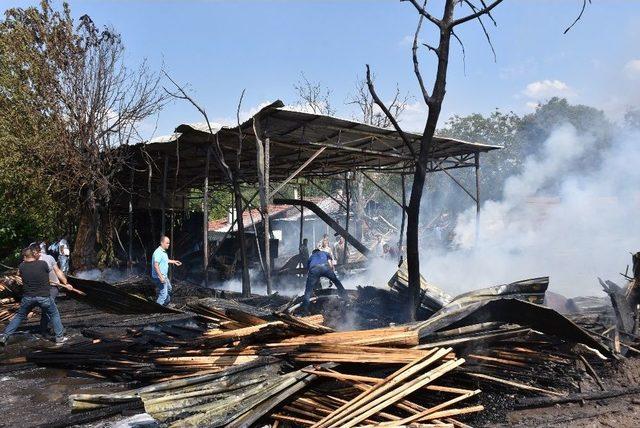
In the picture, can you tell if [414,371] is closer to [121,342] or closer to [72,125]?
[121,342]

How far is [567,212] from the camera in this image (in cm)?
1900

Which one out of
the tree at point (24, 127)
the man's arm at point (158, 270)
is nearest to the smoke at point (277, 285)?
A: the man's arm at point (158, 270)

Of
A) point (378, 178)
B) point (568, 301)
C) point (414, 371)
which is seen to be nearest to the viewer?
point (414, 371)

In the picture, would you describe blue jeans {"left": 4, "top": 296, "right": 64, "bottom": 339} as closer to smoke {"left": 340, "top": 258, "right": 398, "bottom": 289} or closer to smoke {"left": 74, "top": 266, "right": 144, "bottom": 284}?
smoke {"left": 74, "top": 266, "right": 144, "bottom": 284}

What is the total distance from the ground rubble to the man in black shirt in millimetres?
1625

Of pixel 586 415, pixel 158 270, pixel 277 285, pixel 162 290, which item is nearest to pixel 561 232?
pixel 277 285

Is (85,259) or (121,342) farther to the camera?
(85,259)

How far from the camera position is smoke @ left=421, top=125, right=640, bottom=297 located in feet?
48.0

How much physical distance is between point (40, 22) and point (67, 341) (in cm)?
1114

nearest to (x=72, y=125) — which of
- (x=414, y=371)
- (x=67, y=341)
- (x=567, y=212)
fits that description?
(x=67, y=341)

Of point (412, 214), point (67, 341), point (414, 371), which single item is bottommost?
point (67, 341)

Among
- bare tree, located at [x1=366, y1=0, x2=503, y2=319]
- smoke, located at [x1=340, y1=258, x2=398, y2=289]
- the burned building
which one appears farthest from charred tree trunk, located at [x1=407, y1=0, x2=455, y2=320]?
smoke, located at [x1=340, y1=258, x2=398, y2=289]

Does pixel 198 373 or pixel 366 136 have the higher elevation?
pixel 366 136

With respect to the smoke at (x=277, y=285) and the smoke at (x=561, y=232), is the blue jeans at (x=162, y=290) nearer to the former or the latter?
the smoke at (x=277, y=285)
